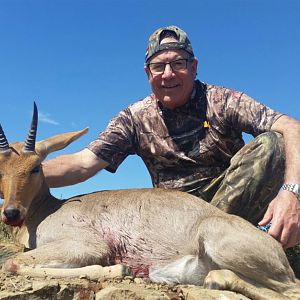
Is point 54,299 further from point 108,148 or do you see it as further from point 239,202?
point 108,148

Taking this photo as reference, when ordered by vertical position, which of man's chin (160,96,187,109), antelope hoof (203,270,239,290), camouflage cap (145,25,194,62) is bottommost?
antelope hoof (203,270,239,290)

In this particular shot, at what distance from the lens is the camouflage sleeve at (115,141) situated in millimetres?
7715

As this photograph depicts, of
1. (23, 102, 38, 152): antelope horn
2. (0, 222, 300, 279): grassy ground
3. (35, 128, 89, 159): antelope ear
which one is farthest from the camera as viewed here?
(0, 222, 300, 279): grassy ground

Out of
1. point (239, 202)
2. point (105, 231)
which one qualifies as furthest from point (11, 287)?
A: point (239, 202)

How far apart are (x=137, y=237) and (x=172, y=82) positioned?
282 cm

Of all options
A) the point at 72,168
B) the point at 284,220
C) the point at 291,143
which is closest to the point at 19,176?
the point at 72,168

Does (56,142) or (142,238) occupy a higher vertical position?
(56,142)

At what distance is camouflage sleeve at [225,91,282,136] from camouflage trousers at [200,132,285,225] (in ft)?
1.77

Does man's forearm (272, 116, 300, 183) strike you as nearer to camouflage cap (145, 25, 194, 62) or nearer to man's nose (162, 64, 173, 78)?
man's nose (162, 64, 173, 78)

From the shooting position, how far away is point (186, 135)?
24.9 feet

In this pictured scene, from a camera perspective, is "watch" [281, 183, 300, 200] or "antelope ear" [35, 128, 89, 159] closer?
"watch" [281, 183, 300, 200]

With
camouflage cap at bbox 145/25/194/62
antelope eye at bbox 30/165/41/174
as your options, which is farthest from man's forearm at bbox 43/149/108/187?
camouflage cap at bbox 145/25/194/62

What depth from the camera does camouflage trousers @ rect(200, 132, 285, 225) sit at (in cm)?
645

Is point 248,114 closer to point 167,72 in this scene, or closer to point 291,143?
point 291,143
